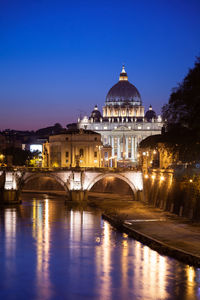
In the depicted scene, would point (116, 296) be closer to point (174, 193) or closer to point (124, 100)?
point (174, 193)

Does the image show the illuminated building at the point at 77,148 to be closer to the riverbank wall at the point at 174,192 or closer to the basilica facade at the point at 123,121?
the riverbank wall at the point at 174,192

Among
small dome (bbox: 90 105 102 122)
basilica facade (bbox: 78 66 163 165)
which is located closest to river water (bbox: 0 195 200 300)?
basilica facade (bbox: 78 66 163 165)

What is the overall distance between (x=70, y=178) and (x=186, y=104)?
2934 centimetres

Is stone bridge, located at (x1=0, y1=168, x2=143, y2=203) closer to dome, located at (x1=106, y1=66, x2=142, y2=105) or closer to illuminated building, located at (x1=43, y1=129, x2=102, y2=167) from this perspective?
illuminated building, located at (x1=43, y1=129, x2=102, y2=167)

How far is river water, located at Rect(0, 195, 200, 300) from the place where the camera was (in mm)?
29172

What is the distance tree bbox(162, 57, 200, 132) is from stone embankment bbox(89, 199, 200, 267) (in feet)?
23.7

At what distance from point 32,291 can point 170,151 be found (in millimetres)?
19213

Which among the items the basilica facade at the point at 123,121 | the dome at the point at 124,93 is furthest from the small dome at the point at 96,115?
the dome at the point at 124,93

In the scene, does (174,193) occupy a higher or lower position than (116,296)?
higher

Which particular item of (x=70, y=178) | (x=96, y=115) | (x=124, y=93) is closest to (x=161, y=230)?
(x=70, y=178)

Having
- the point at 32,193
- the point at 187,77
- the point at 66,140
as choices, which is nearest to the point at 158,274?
the point at 187,77

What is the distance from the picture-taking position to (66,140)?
109312mm

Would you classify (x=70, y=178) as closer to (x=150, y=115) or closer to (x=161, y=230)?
(x=161, y=230)

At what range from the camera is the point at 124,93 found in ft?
547
